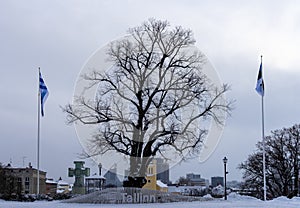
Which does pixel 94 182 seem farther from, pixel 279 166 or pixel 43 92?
pixel 279 166

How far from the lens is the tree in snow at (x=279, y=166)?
58594 mm

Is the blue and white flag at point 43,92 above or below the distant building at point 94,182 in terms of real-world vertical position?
above

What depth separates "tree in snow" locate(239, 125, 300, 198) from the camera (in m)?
58.6

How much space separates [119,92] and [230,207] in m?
11.0

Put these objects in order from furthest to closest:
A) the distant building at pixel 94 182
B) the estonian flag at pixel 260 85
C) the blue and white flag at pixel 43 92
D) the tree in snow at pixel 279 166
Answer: the tree in snow at pixel 279 166
the distant building at pixel 94 182
the blue and white flag at pixel 43 92
the estonian flag at pixel 260 85

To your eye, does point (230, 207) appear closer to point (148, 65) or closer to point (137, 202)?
point (137, 202)

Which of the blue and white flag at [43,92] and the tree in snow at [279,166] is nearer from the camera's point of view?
the blue and white flag at [43,92]

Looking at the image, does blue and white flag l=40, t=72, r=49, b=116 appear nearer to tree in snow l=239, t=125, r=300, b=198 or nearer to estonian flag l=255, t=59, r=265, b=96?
estonian flag l=255, t=59, r=265, b=96

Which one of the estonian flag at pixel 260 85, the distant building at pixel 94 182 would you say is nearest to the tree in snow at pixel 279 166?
the distant building at pixel 94 182

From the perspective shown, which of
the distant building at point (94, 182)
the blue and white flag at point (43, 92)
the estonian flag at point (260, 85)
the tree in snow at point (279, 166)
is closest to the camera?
the estonian flag at point (260, 85)

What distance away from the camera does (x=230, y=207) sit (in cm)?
2316

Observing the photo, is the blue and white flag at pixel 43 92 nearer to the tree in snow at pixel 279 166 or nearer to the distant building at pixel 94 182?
the distant building at pixel 94 182

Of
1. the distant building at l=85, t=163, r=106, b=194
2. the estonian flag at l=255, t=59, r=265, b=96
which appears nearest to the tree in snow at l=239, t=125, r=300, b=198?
the distant building at l=85, t=163, r=106, b=194

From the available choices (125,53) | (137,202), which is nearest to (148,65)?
(125,53)
